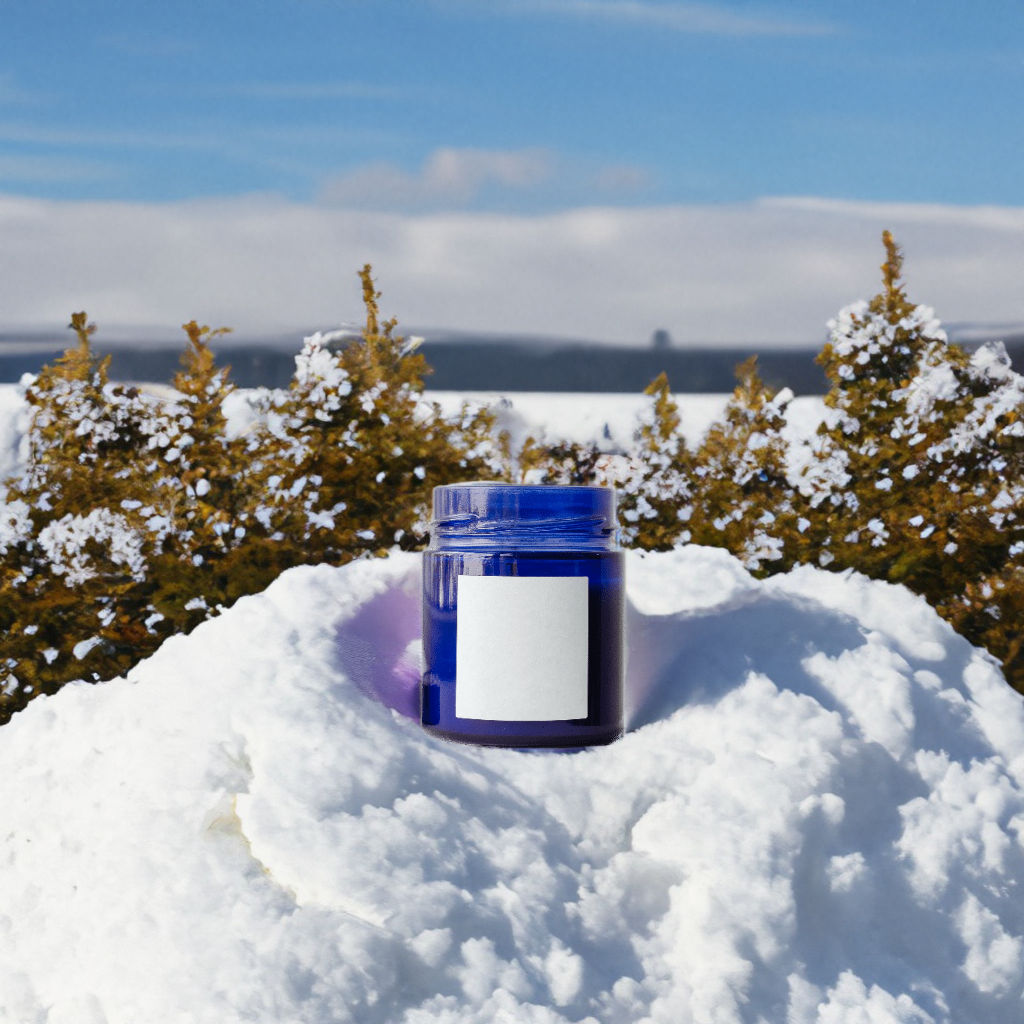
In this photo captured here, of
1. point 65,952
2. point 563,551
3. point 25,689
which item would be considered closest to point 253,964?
point 65,952

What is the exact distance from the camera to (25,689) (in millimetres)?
2174

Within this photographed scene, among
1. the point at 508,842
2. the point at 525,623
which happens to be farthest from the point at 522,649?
the point at 508,842

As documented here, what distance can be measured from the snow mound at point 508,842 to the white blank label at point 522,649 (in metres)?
0.06

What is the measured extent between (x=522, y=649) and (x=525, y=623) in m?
0.03

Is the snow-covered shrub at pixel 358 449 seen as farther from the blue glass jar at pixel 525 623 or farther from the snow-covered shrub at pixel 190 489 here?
the blue glass jar at pixel 525 623

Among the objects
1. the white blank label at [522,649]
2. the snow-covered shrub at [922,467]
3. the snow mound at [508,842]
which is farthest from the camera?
the snow-covered shrub at [922,467]

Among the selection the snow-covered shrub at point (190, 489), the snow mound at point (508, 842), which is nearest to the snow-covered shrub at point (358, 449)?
the snow-covered shrub at point (190, 489)

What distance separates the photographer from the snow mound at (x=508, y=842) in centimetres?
107

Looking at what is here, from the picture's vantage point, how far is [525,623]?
52.3 inches

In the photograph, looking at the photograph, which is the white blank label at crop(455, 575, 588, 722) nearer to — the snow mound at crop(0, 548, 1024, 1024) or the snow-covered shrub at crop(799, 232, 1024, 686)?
the snow mound at crop(0, 548, 1024, 1024)

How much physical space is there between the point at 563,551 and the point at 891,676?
454mm

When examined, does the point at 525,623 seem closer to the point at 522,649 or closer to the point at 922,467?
the point at 522,649

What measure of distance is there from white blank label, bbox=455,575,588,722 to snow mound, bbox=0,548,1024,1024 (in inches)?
2.3

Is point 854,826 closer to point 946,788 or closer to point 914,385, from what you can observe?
point 946,788
